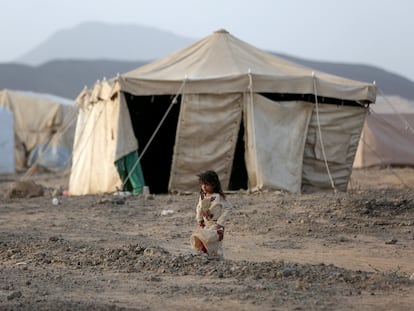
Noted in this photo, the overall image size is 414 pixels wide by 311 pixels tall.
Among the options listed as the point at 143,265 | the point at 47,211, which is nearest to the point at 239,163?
the point at 47,211

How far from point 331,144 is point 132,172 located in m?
3.18

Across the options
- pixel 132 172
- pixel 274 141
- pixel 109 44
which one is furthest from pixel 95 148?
pixel 109 44

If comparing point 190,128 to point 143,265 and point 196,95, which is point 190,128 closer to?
point 196,95

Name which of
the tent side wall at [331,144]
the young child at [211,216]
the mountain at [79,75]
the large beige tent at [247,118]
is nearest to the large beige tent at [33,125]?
the large beige tent at [247,118]

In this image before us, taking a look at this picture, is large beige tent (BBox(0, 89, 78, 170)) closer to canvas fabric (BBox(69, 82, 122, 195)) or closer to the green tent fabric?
canvas fabric (BBox(69, 82, 122, 195))

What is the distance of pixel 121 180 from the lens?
13.9 metres

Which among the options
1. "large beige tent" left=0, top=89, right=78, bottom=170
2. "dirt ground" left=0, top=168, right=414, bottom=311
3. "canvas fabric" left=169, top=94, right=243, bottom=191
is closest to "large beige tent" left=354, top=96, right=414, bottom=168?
"canvas fabric" left=169, top=94, right=243, bottom=191

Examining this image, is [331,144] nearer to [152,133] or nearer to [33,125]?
[152,133]

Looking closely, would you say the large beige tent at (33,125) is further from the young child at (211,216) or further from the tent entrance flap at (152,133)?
the young child at (211,216)

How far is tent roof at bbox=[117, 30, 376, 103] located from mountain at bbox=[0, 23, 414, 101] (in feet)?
41.3

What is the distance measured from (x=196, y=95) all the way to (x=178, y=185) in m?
1.41

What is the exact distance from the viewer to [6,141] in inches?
995

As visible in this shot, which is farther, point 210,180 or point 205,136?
point 205,136

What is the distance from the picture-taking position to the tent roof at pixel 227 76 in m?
13.5
